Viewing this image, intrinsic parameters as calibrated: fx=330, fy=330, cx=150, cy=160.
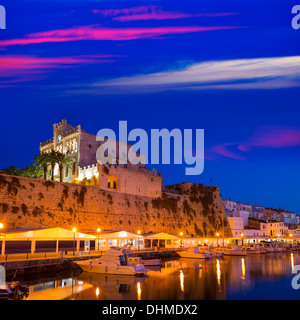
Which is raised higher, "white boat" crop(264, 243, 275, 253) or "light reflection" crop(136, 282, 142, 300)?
"light reflection" crop(136, 282, 142, 300)

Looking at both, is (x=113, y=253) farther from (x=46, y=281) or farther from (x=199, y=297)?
(x=199, y=297)

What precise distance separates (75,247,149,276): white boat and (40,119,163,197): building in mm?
20661

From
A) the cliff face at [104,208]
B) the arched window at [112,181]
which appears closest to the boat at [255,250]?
the cliff face at [104,208]

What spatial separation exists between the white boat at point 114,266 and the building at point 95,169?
2066 cm

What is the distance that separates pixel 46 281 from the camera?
23125mm

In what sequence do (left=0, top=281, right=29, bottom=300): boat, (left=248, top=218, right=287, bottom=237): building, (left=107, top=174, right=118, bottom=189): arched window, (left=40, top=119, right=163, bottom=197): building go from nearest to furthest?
(left=0, top=281, right=29, bottom=300): boat
(left=40, top=119, right=163, bottom=197): building
(left=107, top=174, right=118, bottom=189): arched window
(left=248, top=218, right=287, bottom=237): building

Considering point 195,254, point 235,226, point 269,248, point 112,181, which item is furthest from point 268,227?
point 112,181

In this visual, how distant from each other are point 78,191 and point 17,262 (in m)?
19.1

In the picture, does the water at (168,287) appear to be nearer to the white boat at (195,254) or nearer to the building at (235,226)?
the white boat at (195,254)

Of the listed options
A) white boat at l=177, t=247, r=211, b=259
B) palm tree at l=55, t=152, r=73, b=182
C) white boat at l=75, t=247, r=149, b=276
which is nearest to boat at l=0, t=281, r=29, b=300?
white boat at l=75, t=247, r=149, b=276

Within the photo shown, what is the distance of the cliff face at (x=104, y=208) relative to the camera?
36.4 meters

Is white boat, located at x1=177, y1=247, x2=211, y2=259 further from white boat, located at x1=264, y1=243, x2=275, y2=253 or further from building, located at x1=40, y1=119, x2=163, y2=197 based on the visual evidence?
white boat, located at x1=264, y1=243, x2=275, y2=253

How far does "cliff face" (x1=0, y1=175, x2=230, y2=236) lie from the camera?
36.4 m
